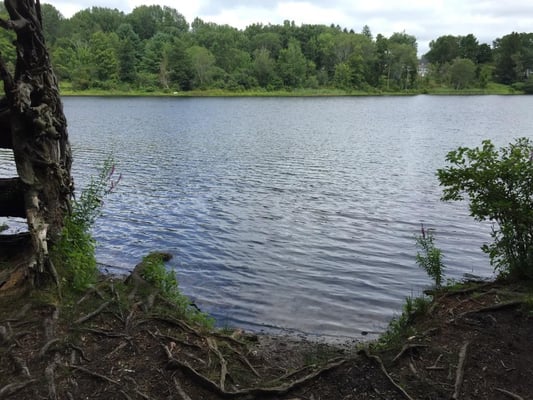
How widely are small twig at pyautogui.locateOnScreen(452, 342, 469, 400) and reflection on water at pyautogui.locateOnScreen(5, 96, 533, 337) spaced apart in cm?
416

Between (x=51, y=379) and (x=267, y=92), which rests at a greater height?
(x=267, y=92)

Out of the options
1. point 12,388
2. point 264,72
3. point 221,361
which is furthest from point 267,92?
point 12,388

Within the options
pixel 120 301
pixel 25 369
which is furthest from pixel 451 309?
pixel 25 369

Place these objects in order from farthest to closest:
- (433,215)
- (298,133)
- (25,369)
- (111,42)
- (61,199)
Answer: (111,42), (298,133), (433,215), (61,199), (25,369)

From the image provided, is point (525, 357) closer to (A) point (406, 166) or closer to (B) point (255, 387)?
(B) point (255, 387)

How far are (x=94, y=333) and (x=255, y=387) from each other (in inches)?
110

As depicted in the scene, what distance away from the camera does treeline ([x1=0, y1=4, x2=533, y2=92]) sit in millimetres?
144125

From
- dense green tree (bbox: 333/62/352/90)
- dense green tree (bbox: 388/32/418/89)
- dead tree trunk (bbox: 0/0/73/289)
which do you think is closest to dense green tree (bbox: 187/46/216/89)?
dense green tree (bbox: 333/62/352/90)

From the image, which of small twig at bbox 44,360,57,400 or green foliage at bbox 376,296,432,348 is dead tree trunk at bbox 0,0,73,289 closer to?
small twig at bbox 44,360,57,400

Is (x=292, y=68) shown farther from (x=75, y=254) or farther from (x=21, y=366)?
(x=21, y=366)

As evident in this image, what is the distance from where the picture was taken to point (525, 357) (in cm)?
692

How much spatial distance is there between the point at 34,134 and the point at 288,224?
12516 mm

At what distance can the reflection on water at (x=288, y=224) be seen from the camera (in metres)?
13.0

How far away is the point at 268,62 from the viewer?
155m
